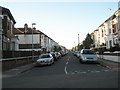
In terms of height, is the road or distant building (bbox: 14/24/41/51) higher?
distant building (bbox: 14/24/41/51)

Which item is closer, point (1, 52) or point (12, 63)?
point (1, 52)

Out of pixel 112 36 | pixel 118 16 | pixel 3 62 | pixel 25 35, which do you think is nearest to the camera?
pixel 3 62

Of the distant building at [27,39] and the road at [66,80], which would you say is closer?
the road at [66,80]

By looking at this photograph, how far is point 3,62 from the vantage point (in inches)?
701

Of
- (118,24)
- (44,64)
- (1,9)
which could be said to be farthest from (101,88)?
(118,24)

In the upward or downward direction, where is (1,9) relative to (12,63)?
upward

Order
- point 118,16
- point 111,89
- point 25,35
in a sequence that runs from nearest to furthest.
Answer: point 111,89
point 118,16
point 25,35

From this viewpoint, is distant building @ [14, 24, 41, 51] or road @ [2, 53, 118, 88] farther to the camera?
distant building @ [14, 24, 41, 51]

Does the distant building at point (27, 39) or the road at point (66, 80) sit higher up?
the distant building at point (27, 39)

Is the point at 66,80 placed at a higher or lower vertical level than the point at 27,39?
lower

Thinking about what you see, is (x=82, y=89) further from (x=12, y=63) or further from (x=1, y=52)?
(x=12, y=63)

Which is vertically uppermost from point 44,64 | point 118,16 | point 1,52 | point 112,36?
point 118,16

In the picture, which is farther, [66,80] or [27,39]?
[27,39]

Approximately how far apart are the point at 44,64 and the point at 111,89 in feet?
46.4
